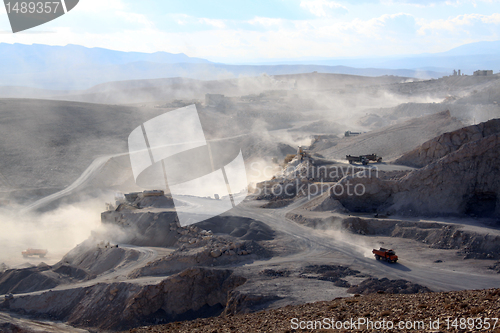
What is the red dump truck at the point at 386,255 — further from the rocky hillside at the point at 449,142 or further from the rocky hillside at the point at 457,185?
the rocky hillside at the point at 449,142

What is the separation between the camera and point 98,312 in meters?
15.1

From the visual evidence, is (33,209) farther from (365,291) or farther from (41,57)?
(41,57)

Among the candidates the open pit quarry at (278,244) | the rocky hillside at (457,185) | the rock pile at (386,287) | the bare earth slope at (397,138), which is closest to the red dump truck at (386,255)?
the open pit quarry at (278,244)

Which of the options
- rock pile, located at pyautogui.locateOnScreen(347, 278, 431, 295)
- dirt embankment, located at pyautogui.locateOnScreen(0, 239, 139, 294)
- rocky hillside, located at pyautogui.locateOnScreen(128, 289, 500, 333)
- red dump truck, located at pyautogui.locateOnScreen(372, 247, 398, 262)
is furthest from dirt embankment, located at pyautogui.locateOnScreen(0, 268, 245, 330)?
red dump truck, located at pyautogui.locateOnScreen(372, 247, 398, 262)

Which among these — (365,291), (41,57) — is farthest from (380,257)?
(41,57)

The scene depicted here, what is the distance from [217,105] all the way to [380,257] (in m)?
57.1

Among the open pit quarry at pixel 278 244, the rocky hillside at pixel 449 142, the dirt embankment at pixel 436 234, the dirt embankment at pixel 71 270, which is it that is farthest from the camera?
the rocky hillside at pixel 449 142

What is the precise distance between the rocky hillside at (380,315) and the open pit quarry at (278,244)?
0.07m

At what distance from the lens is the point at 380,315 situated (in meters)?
8.40

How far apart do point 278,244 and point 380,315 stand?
447 inches

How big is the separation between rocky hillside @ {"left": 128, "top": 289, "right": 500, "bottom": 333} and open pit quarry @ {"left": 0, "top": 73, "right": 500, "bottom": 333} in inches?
2.8

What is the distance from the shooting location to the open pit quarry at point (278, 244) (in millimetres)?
13102

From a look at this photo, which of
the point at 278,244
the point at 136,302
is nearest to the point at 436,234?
the point at 278,244

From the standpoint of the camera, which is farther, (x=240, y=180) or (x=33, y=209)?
(x=240, y=180)
